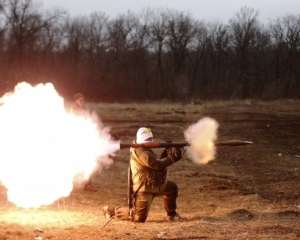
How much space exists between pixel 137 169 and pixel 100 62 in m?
58.9

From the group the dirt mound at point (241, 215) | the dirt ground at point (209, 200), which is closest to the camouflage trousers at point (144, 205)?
the dirt ground at point (209, 200)

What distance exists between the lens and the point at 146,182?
1195 centimetres

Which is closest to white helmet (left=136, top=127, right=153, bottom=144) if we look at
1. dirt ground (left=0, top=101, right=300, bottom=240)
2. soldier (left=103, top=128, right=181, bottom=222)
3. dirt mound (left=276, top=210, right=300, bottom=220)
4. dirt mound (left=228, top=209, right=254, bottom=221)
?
soldier (left=103, top=128, right=181, bottom=222)

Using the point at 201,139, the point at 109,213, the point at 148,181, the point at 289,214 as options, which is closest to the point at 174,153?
the point at 148,181

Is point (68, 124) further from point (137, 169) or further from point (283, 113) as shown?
point (283, 113)

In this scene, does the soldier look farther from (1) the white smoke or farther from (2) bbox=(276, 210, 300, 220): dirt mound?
(2) bbox=(276, 210, 300, 220): dirt mound

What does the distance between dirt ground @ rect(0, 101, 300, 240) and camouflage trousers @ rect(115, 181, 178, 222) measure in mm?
217

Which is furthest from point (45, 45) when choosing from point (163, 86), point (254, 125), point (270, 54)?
point (254, 125)

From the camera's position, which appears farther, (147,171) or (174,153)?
(147,171)

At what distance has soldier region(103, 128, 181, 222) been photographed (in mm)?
11750

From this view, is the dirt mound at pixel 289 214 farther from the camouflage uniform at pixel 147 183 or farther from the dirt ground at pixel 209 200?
the camouflage uniform at pixel 147 183

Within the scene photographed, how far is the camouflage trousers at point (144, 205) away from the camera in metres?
11.8

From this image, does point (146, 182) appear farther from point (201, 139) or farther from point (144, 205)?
point (201, 139)

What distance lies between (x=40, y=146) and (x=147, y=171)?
8.26 feet
